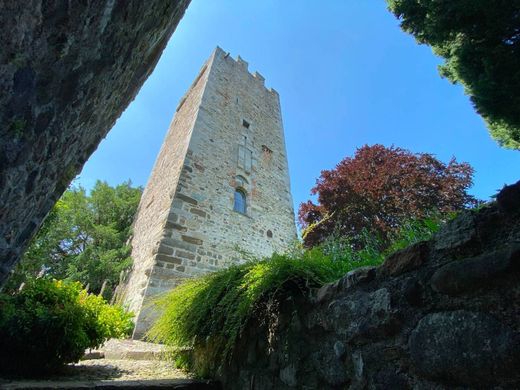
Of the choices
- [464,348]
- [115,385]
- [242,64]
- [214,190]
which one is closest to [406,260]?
[464,348]

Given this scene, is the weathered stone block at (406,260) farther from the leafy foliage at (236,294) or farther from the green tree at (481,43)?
the green tree at (481,43)

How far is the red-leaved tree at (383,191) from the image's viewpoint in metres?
7.50

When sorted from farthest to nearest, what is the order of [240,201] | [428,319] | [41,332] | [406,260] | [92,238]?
[92,238]
[240,201]
[41,332]
[406,260]
[428,319]

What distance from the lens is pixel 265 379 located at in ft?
6.36

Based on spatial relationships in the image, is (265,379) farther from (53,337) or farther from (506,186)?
(53,337)

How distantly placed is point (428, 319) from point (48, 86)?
168 centimetres

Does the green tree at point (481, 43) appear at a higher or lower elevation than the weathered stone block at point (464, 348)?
higher

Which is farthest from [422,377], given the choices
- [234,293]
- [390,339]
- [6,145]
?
[6,145]

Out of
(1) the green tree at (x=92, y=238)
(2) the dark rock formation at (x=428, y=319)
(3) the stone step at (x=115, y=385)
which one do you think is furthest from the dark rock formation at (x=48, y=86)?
(1) the green tree at (x=92, y=238)

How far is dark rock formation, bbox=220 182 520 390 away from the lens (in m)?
0.89

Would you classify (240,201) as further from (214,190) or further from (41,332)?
(41,332)

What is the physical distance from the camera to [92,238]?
9766mm

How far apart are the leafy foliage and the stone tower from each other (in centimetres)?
230

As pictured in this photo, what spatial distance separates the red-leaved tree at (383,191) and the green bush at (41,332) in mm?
5146
